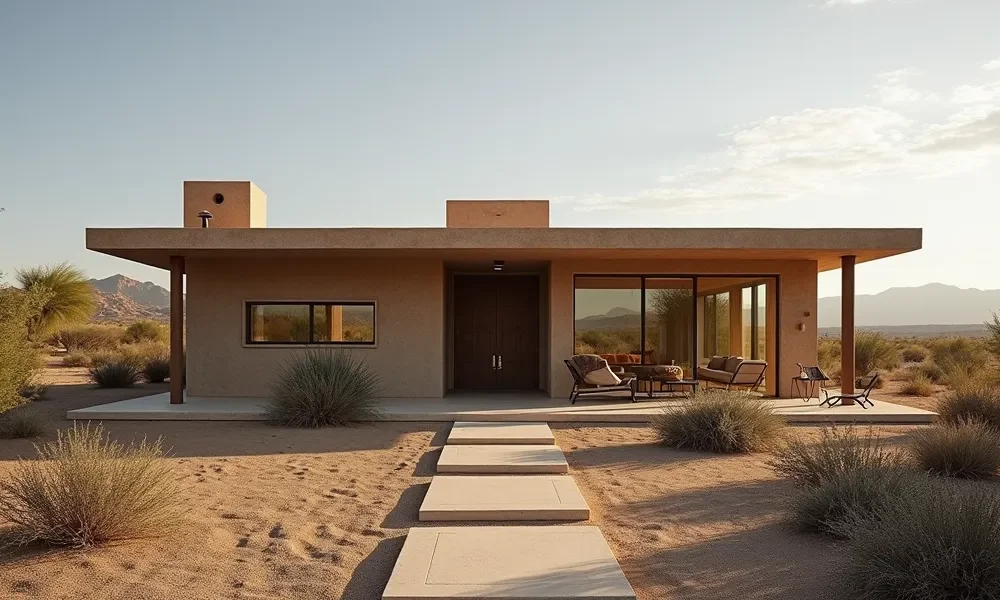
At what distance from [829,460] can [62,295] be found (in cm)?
2286

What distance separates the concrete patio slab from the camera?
1111cm

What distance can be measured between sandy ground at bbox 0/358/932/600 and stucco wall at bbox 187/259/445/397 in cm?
375

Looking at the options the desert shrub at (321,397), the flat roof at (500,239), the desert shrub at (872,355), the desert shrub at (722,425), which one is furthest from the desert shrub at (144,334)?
the desert shrub at (722,425)

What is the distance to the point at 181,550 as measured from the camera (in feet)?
16.5

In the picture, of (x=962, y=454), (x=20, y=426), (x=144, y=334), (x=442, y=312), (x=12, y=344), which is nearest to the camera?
(x=962, y=454)

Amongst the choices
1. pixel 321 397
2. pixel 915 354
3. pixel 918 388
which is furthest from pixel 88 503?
pixel 915 354

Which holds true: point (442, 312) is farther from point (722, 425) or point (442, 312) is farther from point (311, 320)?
point (722, 425)

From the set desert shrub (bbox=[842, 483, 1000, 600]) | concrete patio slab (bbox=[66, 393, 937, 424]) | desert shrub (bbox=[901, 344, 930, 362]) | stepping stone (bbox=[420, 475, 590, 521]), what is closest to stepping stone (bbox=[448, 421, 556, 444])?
concrete patio slab (bbox=[66, 393, 937, 424])

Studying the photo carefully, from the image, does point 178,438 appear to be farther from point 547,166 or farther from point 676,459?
point 547,166

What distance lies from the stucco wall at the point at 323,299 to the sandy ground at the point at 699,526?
4946 mm

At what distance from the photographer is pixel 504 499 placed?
6219 millimetres

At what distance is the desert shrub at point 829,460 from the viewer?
594 centimetres

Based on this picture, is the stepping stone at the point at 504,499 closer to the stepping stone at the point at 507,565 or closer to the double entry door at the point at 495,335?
the stepping stone at the point at 507,565

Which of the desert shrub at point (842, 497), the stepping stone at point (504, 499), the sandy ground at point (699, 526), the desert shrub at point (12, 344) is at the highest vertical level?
the desert shrub at point (12, 344)
